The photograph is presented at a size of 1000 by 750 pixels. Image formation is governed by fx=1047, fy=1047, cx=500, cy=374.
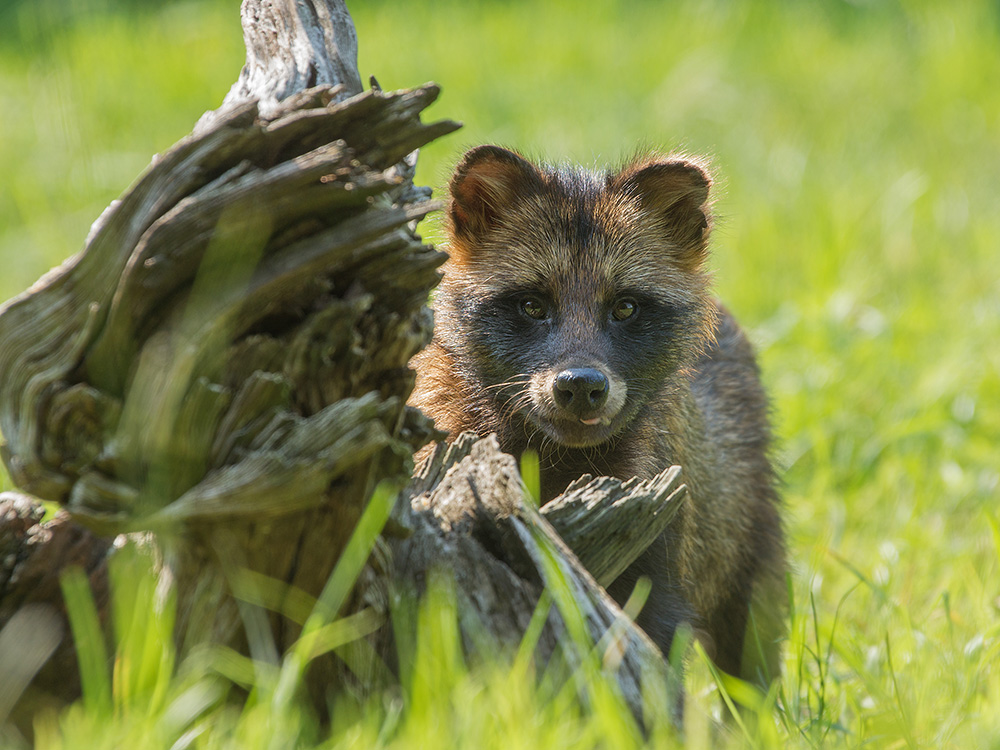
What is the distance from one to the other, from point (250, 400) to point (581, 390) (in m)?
1.53

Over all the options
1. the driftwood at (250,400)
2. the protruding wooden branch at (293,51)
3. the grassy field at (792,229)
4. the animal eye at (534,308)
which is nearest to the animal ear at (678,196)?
the grassy field at (792,229)

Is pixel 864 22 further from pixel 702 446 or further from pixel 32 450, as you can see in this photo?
pixel 32 450

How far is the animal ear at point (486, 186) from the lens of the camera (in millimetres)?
4094

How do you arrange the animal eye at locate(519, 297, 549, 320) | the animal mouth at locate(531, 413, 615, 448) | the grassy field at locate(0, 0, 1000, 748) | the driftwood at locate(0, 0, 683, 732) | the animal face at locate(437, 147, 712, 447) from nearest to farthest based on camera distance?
the driftwood at locate(0, 0, 683, 732)
the grassy field at locate(0, 0, 1000, 748)
the animal mouth at locate(531, 413, 615, 448)
the animal face at locate(437, 147, 712, 447)
the animal eye at locate(519, 297, 549, 320)

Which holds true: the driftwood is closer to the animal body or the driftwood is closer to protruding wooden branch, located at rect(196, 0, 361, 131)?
protruding wooden branch, located at rect(196, 0, 361, 131)

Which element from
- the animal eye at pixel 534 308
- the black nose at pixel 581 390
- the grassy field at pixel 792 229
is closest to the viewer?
the grassy field at pixel 792 229

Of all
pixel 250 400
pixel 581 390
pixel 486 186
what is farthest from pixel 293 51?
pixel 486 186

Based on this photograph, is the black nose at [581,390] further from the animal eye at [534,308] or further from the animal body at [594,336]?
the animal eye at [534,308]

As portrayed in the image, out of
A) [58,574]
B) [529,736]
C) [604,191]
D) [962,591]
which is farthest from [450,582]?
[962,591]

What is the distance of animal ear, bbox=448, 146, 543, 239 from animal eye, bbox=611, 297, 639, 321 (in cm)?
57

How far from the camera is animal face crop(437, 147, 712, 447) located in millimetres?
3922

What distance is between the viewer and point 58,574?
8.30 ft

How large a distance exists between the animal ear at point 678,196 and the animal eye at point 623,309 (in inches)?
17.5

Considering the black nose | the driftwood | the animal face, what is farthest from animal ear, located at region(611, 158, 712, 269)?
the driftwood
